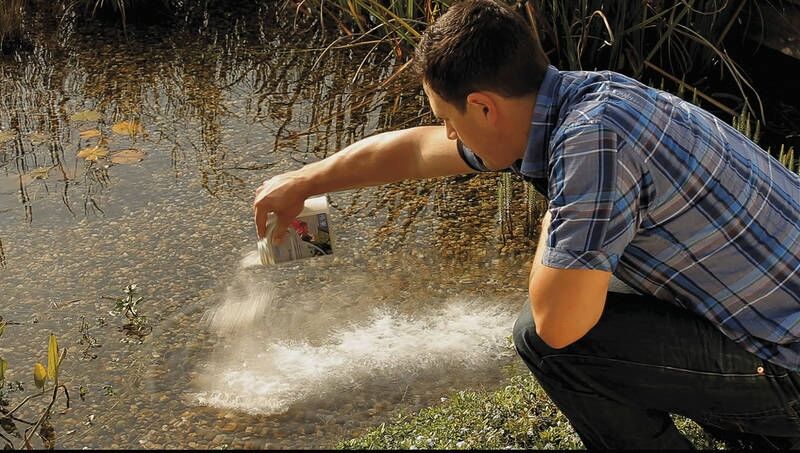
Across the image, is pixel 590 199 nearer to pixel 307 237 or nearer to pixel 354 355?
pixel 307 237

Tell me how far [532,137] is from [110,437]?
1.52 meters

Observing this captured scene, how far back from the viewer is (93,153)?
177 inches

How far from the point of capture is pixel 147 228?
384 centimetres

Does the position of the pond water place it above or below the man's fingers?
below

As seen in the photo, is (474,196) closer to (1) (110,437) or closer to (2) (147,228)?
(2) (147,228)

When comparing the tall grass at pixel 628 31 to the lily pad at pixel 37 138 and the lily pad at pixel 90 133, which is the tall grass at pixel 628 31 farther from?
the lily pad at pixel 37 138

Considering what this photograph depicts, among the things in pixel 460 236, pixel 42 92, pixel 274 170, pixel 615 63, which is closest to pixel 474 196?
pixel 460 236

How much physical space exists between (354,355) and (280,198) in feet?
2.46

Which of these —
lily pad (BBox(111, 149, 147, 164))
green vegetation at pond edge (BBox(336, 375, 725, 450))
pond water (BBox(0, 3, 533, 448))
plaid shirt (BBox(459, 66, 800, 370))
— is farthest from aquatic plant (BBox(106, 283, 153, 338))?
plaid shirt (BBox(459, 66, 800, 370))

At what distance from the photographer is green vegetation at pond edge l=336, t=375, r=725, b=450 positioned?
96.0 inches

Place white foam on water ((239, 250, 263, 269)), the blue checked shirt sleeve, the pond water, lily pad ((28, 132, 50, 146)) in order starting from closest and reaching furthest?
the blue checked shirt sleeve → the pond water → white foam on water ((239, 250, 263, 269)) → lily pad ((28, 132, 50, 146))

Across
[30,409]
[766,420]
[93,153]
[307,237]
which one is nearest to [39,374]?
[30,409]

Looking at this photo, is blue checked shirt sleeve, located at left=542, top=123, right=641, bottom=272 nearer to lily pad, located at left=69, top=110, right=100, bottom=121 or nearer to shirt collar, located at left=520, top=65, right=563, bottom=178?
Answer: shirt collar, located at left=520, top=65, right=563, bottom=178

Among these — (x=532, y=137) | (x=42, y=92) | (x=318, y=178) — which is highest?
(x=532, y=137)
